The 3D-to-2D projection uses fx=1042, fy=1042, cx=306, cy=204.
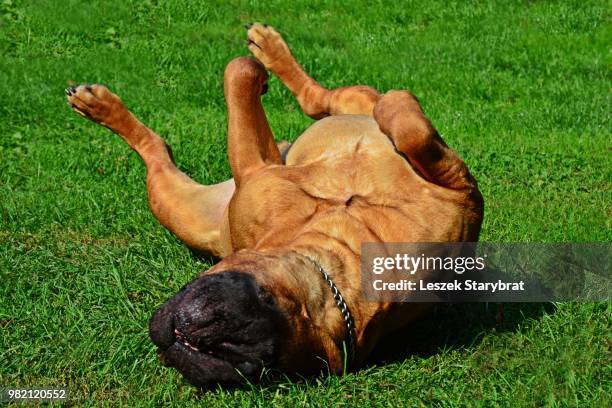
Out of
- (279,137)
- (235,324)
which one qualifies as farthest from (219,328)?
A: (279,137)

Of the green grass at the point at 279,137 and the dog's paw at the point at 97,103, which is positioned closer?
the green grass at the point at 279,137

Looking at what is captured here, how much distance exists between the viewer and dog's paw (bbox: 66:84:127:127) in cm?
574

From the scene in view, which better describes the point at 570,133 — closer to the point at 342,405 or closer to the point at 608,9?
the point at 608,9

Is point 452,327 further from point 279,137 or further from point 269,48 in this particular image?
point 279,137

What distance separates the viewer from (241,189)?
4332mm

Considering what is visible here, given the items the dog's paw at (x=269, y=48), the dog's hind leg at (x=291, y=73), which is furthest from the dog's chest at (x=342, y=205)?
the dog's paw at (x=269, y=48)

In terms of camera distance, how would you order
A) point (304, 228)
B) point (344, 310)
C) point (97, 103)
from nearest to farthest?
point (344, 310), point (304, 228), point (97, 103)

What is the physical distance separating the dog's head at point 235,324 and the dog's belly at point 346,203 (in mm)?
447

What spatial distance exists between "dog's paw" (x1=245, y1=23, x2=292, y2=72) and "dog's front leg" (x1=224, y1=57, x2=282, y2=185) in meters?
1.14

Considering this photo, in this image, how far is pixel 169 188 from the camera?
5453mm

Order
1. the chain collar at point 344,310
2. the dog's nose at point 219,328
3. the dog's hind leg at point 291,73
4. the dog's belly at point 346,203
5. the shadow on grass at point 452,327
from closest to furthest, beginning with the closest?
1. the dog's nose at point 219,328
2. the chain collar at point 344,310
3. the dog's belly at point 346,203
4. the shadow on grass at point 452,327
5. the dog's hind leg at point 291,73

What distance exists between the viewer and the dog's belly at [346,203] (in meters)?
3.95

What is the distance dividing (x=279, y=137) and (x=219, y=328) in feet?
13.3

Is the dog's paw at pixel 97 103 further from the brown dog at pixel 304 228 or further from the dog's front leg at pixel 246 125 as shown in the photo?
the dog's front leg at pixel 246 125
